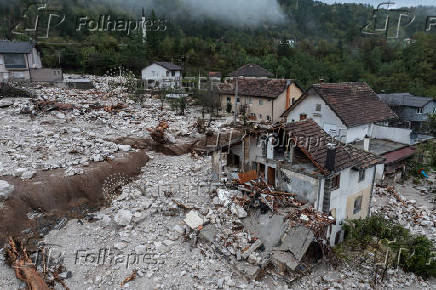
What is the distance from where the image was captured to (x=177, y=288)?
8.24 metres

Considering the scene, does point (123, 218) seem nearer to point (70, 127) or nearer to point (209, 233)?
point (209, 233)

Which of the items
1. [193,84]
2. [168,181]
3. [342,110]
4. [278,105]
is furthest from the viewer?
[193,84]

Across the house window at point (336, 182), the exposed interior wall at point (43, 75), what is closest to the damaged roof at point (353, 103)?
the house window at point (336, 182)

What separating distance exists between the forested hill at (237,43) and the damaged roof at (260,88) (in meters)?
14.3

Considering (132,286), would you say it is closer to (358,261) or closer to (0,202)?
(0,202)

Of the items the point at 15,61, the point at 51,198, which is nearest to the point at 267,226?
the point at 51,198

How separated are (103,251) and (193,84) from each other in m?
32.4

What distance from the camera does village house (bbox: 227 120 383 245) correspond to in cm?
1054

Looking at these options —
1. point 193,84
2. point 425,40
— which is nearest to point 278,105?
point 193,84

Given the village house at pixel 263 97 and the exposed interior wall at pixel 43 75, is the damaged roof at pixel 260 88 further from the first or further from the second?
the exposed interior wall at pixel 43 75

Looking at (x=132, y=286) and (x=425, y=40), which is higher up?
(x=425, y=40)

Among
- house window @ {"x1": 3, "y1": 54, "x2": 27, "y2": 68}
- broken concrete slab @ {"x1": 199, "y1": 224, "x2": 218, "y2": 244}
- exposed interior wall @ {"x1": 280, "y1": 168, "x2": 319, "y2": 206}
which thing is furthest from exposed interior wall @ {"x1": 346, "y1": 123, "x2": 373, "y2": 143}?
house window @ {"x1": 3, "y1": 54, "x2": 27, "y2": 68}

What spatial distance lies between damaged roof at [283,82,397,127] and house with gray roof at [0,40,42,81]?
85.7 ft

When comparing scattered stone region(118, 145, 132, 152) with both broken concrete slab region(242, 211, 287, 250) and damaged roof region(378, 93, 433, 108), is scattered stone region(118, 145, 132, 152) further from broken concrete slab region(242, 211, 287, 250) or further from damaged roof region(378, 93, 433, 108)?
damaged roof region(378, 93, 433, 108)
